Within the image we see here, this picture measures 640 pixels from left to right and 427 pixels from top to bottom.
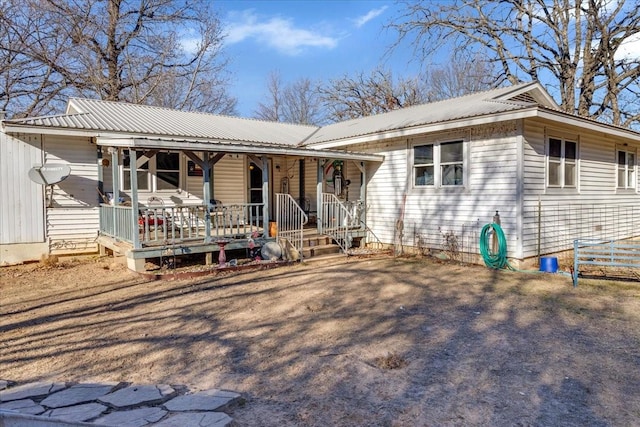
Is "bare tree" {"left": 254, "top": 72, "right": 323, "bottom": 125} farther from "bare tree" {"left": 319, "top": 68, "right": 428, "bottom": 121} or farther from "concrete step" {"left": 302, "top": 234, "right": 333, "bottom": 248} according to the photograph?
"concrete step" {"left": 302, "top": 234, "right": 333, "bottom": 248}

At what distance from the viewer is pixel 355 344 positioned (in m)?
4.39

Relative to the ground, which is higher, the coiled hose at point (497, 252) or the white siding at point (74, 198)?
the white siding at point (74, 198)

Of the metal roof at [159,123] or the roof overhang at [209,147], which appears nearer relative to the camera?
the roof overhang at [209,147]

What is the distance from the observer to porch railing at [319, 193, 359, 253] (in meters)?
10.0

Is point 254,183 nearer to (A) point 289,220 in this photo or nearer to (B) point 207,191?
(A) point 289,220

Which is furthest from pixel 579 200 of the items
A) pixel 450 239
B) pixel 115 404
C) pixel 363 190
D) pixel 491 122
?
pixel 115 404

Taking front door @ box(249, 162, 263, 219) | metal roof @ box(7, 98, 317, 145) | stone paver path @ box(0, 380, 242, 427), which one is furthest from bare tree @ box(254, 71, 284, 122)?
stone paver path @ box(0, 380, 242, 427)

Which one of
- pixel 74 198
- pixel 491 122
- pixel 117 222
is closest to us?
pixel 491 122

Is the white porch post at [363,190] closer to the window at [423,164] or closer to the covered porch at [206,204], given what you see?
the covered porch at [206,204]

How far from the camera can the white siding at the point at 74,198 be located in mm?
9469

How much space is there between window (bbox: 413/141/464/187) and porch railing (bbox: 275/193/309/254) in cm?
295

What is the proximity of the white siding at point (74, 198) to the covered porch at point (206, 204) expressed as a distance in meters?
0.30

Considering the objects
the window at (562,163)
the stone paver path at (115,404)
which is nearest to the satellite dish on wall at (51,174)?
the stone paver path at (115,404)

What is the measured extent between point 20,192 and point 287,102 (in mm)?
27827
